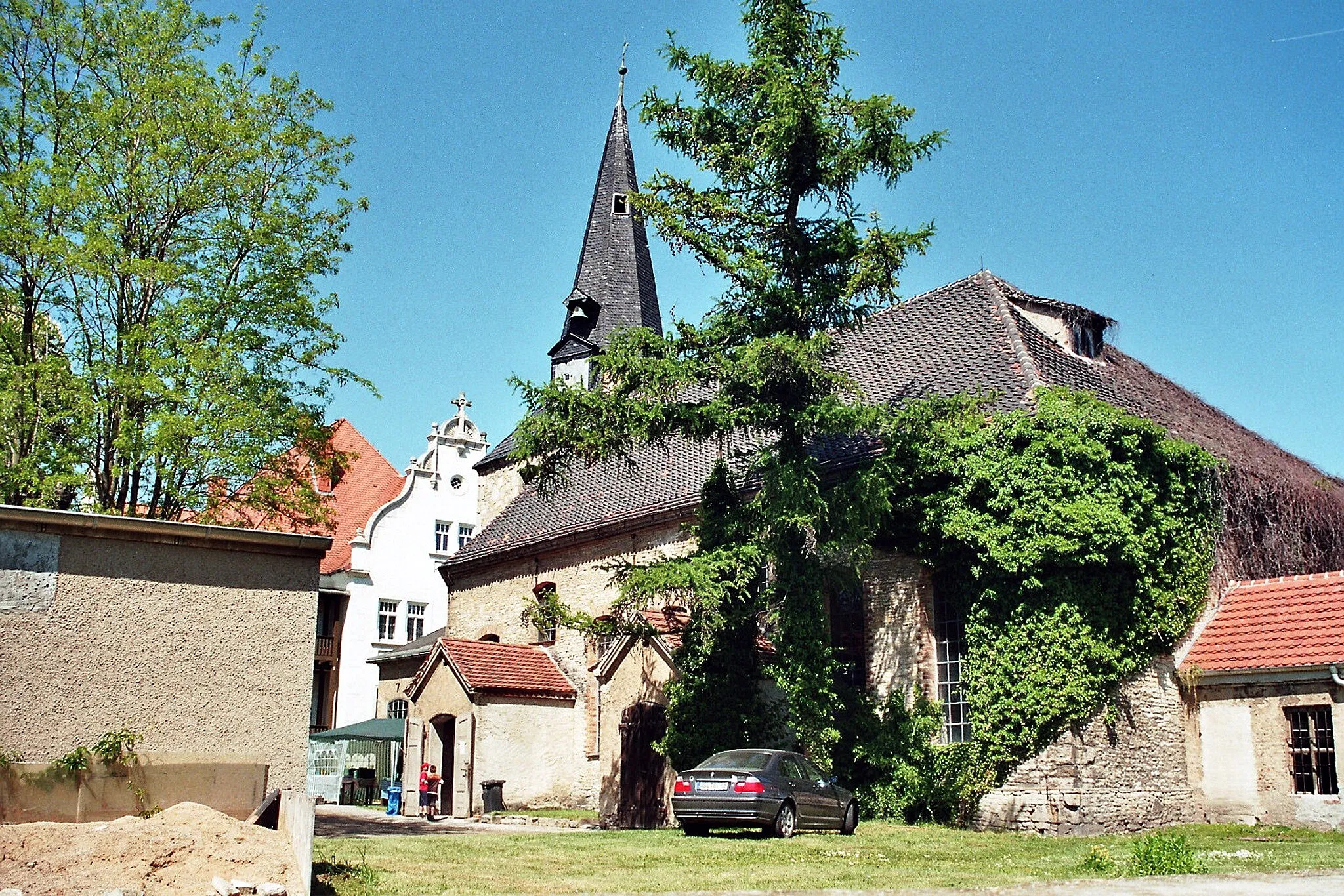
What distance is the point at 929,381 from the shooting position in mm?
23062

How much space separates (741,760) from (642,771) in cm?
691

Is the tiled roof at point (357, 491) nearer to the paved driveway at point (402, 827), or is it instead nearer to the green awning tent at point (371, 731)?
the green awning tent at point (371, 731)

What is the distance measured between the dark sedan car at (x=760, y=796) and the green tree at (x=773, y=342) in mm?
1705

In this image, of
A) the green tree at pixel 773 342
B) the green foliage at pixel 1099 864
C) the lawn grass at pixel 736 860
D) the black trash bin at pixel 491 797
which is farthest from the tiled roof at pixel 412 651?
the green foliage at pixel 1099 864

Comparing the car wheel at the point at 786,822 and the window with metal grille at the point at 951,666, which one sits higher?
the window with metal grille at the point at 951,666

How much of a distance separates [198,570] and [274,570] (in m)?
0.64

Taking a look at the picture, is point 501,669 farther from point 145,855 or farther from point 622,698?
point 145,855

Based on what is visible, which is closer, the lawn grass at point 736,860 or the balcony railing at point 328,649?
the lawn grass at point 736,860

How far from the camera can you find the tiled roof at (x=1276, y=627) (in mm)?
19312

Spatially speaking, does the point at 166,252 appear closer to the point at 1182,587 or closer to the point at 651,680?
the point at 651,680

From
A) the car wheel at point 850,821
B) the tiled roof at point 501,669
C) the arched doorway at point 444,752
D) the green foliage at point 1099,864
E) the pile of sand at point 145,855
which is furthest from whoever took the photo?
the arched doorway at point 444,752

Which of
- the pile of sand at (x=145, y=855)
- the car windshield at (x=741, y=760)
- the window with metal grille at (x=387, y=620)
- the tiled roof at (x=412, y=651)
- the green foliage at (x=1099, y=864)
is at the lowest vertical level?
the green foliage at (x=1099, y=864)

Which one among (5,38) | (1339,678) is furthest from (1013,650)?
(5,38)

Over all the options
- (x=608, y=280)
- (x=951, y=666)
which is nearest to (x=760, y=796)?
(x=951, y=666)
